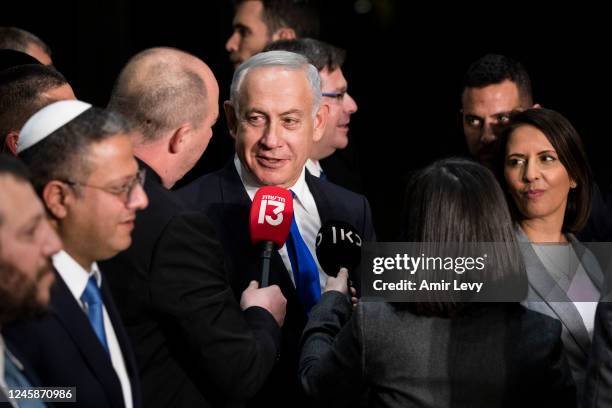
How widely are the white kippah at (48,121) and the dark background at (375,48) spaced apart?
10.3ft

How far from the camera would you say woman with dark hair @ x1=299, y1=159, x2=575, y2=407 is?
7.67 feet

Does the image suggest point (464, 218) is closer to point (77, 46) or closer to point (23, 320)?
point (23, 320)

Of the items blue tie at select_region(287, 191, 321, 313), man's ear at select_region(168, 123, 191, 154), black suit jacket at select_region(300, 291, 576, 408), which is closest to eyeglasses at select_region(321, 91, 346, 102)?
blue tie at select_region(287, 191, 321, 313)

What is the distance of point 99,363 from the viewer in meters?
2.11

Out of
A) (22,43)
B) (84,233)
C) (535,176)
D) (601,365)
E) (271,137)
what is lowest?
(601,365)

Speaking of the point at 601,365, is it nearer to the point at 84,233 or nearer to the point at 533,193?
the point at 533,193

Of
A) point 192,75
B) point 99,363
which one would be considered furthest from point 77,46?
point 99,363

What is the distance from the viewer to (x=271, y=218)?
2791 mm

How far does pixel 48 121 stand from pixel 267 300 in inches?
32.4

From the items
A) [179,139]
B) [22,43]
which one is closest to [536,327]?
[179,139]

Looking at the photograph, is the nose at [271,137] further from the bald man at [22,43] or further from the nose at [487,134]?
the bald man at [22,43]

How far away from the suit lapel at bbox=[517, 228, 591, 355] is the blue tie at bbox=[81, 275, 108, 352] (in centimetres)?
141

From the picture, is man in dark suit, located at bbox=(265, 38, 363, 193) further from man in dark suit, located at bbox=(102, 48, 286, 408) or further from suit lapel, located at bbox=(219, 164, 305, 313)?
man in dark suit, located at bbox=(102, 48, 286, 408)

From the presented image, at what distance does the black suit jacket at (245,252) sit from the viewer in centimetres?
293
